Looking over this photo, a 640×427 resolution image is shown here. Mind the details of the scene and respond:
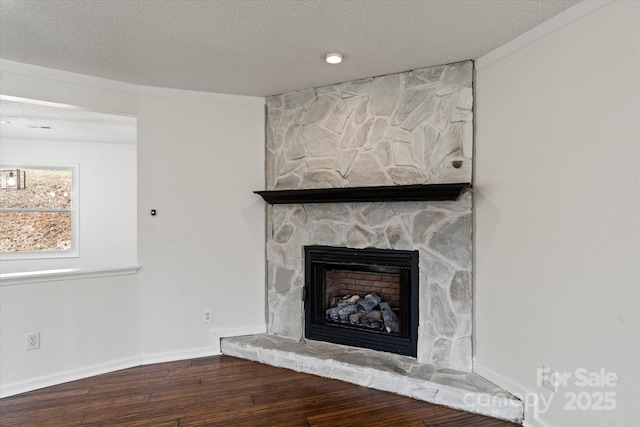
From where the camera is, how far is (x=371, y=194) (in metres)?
2.89

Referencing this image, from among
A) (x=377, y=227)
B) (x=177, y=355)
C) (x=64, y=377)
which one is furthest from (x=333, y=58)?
(x=64, y=377)

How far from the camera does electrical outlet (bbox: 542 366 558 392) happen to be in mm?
2082

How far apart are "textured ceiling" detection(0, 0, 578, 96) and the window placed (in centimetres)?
323

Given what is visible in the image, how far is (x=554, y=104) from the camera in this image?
2.07 metres

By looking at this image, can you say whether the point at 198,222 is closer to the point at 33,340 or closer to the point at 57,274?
the point at 57,274

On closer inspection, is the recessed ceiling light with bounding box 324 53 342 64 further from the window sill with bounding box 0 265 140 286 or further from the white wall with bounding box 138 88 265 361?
the window sill with bounding box 0 265 140 286

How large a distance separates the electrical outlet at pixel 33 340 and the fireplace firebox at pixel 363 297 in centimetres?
208

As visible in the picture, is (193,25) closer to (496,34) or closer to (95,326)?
(496,34)

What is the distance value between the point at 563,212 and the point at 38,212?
6263 millimetres

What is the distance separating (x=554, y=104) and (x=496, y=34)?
59 cm

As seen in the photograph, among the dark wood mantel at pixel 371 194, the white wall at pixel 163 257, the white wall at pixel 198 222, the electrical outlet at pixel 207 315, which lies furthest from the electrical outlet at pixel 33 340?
the dark wood mantel at pixel 371 194

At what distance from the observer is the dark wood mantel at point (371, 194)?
8.49 feet

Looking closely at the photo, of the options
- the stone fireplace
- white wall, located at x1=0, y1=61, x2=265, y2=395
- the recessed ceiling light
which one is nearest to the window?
white wall, located at x1=0, y1=61, x2=265, y2=395

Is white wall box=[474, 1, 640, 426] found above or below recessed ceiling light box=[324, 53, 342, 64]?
below
